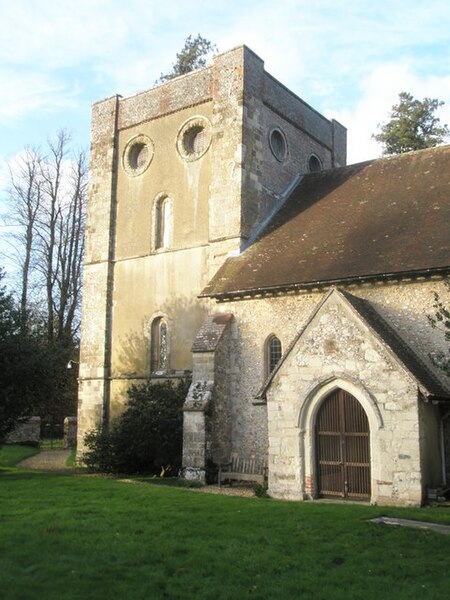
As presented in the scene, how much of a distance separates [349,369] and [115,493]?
580 cm

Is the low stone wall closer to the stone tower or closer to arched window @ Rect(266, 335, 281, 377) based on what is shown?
the stone tower

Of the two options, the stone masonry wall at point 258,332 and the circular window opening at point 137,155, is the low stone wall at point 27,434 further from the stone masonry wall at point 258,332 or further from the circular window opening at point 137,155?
the stone masonry wall at point 258,332

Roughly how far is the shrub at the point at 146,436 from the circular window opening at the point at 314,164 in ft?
35.6

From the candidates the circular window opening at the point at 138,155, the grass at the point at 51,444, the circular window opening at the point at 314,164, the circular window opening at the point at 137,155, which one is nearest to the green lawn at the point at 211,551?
the circular window opening at the point at 137,155

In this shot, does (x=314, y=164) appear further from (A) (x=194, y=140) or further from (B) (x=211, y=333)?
(B) (x=211, y=333)

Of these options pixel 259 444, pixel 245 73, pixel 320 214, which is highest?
pixel 245 73

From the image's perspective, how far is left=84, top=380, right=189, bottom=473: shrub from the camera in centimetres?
1981

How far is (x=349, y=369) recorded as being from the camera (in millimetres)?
14484

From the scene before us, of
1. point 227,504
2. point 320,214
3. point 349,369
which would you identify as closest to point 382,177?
point 320,214

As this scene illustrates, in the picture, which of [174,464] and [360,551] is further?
[174,464]

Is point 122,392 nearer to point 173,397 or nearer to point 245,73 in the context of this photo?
point 173,397

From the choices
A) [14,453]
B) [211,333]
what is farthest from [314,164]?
[14,453]

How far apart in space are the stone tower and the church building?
2.5 inches

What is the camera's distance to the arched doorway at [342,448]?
1452 cm
